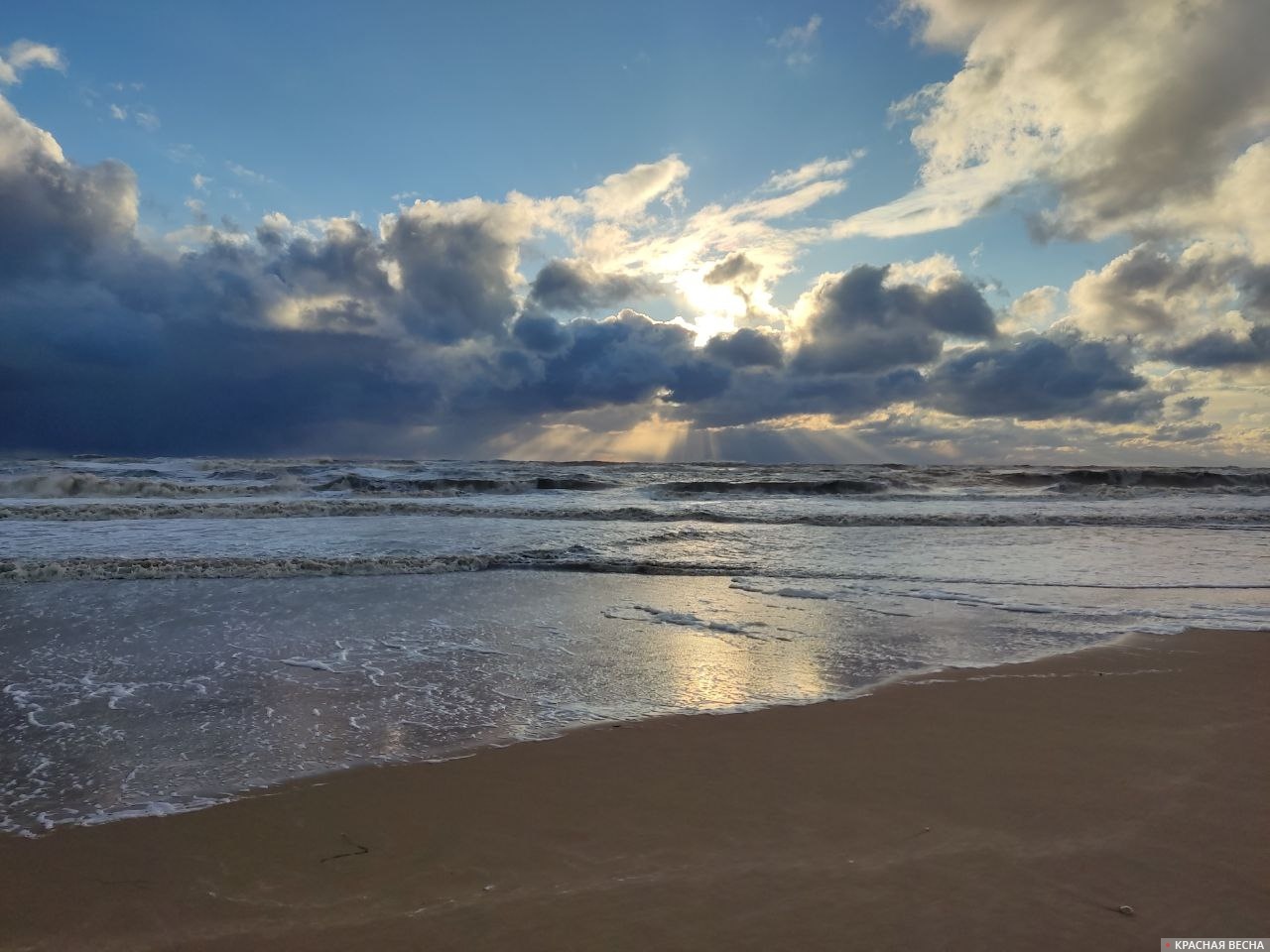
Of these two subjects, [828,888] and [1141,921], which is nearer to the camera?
[1141,921]

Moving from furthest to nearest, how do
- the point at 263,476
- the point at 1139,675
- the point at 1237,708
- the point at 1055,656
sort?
the point at 263,476
the point at 1055,656
the point at 1139,675
the point at 1237,708

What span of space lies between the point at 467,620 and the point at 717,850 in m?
4.65

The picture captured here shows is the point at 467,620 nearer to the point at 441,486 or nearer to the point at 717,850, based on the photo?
the point at 717,850

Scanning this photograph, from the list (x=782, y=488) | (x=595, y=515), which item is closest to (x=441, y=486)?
(x=595, y=515)

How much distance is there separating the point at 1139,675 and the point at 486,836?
15.8 ft

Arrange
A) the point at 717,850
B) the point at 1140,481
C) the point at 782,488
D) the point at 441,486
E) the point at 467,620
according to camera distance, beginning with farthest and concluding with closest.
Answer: the point at 1140,481 → the point at 782,488 → the point at 441,486 → the point at 467,620 → the point at 717,850

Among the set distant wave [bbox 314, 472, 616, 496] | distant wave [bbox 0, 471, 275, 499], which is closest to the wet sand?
distant wave [bbox 0, 471, 275, 499]

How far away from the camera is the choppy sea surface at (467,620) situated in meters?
3.95

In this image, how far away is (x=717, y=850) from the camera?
2.66 metres

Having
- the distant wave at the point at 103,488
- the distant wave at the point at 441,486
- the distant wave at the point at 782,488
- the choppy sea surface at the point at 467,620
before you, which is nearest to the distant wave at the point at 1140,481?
the distant wave at the point at 782,488

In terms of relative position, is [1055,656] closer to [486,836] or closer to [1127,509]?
[486,836]

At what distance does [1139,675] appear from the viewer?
16.4 feet

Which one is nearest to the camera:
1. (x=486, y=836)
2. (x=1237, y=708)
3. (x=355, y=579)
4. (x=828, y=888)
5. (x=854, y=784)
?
(x=828, y=888)

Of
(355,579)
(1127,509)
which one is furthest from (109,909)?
(1127,509)
